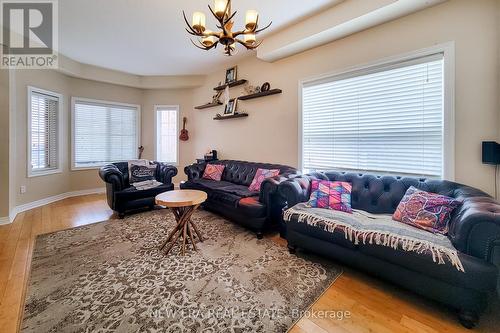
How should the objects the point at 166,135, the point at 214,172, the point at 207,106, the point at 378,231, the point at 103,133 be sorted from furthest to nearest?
the point at 166,135 < the point at 103,133 < the point at 207,106 < the point at 214,172 < the point at 378,231

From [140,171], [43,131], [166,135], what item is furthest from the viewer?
[166,135]

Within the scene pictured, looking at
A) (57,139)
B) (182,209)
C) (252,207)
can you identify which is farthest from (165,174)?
(57,139)

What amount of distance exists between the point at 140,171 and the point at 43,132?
94.4 inches

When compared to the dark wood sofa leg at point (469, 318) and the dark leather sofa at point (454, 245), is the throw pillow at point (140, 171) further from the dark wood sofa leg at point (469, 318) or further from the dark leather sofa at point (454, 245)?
the dark wood sofa leg at point (469, 318)

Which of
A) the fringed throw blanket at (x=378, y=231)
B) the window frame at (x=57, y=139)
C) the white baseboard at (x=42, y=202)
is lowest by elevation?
the white baseboard at (x=42, y=202)

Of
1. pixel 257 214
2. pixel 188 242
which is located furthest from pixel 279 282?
pixel 188 242

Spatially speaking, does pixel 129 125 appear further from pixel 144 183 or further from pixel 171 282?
pixel 171 282

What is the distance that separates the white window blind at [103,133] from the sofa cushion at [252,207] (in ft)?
14.2

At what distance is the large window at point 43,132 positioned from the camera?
4031 millimetres

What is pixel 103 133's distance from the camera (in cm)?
537

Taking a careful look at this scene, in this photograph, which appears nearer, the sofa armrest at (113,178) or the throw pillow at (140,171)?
the sofa armrest at (113,178)

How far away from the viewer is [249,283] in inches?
72.4

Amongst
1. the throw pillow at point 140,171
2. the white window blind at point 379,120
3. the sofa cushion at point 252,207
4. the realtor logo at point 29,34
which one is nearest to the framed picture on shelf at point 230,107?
the white window blind at point 379,120

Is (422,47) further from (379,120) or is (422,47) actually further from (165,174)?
(165,174)
